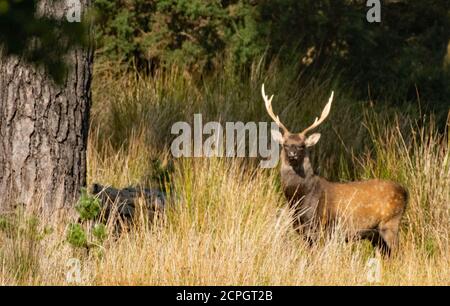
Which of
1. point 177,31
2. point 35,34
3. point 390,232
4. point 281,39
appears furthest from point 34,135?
point 281,39

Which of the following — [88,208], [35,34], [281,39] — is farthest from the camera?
[281,39]

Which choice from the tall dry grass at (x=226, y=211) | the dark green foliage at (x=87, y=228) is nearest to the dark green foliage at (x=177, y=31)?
the tall dry grass at (x=226, y=211)

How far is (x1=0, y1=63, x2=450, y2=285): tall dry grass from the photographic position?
299 inches

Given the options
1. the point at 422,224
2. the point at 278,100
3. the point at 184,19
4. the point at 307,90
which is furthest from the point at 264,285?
the point at 184,19

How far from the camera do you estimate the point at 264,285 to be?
7.41 metres

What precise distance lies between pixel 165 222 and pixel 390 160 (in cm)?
257

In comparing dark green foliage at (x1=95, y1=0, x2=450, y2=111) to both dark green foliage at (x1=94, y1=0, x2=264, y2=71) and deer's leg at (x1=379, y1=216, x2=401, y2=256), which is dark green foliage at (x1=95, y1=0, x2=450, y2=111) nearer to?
dark green foliage at (x1=94, y1=0, x2=264, y2=71)

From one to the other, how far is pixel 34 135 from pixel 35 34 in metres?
3.71
